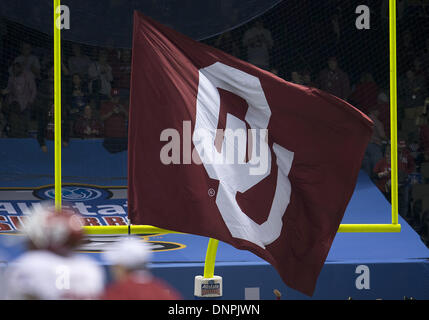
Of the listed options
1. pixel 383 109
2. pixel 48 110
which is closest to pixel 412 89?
pixel 383 109

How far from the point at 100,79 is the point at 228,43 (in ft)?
3.27

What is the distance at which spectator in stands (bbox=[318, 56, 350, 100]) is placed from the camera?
6.92 meters

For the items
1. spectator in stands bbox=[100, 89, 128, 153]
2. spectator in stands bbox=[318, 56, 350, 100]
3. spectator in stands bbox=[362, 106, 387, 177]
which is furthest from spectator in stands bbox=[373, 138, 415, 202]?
spectator in stands bbox=[100, 89, 128, 153]

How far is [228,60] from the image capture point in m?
5.42

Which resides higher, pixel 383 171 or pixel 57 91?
pixel 57 91

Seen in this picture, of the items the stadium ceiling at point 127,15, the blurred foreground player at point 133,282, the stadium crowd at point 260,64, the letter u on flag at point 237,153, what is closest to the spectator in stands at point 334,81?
the stadium crowd at point 260,64

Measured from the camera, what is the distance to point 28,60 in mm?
7473

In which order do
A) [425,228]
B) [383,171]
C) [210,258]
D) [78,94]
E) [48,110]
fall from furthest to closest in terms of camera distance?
[425,228] < [383,171] < [48,110] < [78,94] < [210,258]

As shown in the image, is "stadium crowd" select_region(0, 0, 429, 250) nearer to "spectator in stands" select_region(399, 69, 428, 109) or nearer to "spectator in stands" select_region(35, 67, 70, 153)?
"spectator in stands" select_region(35, 67, 70, 153)

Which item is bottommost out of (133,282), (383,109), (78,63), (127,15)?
(133,282)

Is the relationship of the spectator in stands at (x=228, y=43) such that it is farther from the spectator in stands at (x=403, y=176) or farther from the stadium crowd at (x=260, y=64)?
the spectator in stands at (x=403, y=176)

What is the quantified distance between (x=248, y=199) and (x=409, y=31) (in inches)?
120

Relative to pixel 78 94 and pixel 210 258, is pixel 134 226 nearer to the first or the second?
pixel 210 258

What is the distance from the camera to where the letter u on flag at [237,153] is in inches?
205
